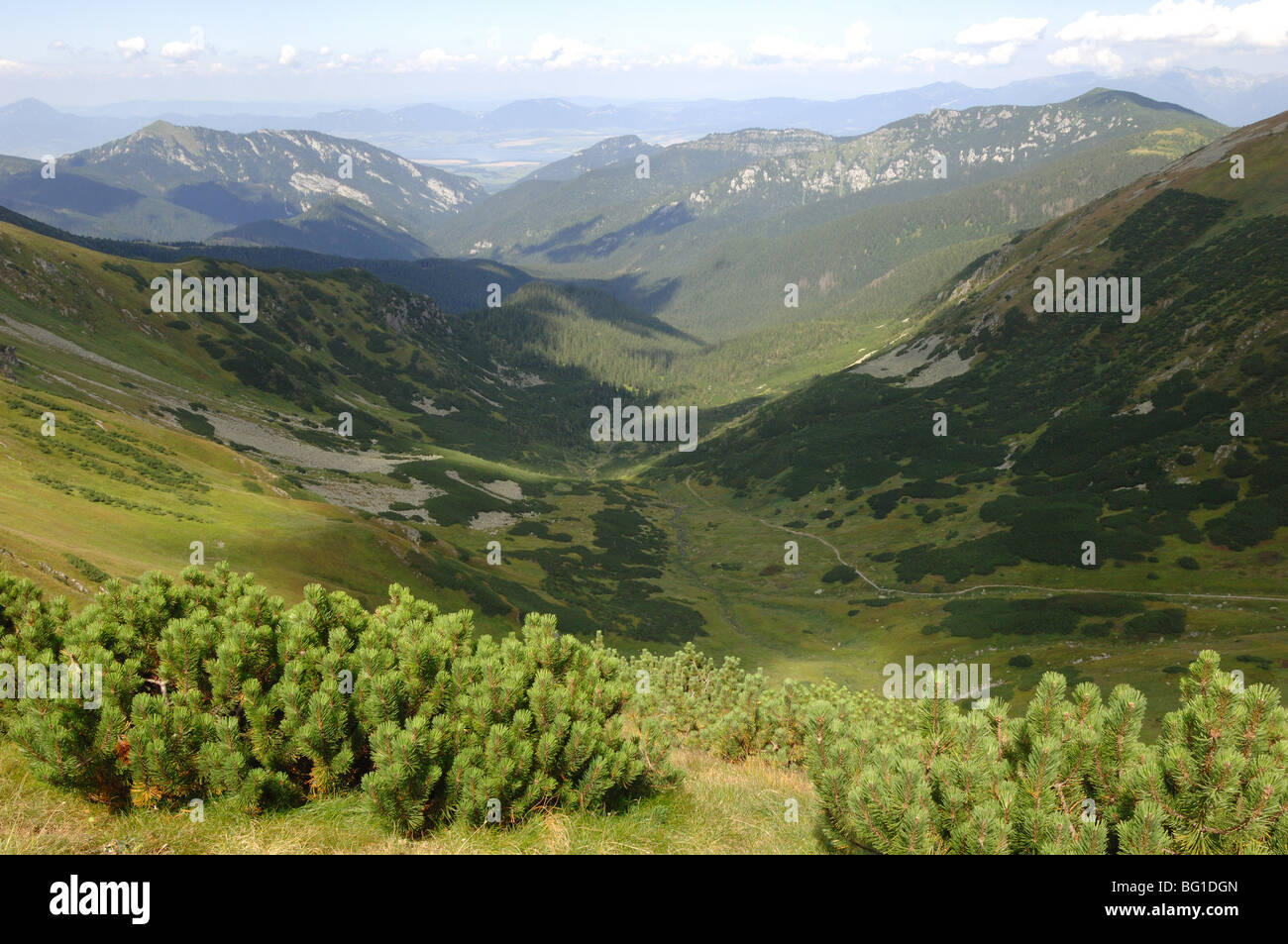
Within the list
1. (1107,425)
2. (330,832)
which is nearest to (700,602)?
(1107,425)

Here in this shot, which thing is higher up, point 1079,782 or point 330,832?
point 1079,782

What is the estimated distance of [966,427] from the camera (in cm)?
15262

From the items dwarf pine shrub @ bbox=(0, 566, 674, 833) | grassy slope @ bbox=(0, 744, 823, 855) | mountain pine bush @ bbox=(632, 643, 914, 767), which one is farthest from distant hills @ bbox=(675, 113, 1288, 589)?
dwarf pine shrub @ bbox=(0, 566, 674, 833)

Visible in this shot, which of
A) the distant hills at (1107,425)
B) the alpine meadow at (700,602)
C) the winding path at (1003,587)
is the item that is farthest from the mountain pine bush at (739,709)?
the winding path at (1003,587)

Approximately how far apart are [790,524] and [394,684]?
462ft

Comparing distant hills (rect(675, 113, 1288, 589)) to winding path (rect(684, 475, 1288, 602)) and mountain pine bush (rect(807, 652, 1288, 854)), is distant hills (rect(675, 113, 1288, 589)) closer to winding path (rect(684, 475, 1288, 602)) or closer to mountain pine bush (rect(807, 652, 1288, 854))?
winding path (rect(684, 475, 1288, 602))

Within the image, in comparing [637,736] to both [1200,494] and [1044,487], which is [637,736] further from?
[1044,487]

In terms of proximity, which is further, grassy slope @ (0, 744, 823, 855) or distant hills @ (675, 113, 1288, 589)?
distant hills @ (675, 113, 1288, 589)

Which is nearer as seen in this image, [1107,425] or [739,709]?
[739,709]

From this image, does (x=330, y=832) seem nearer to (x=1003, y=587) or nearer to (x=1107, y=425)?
(x=1003, y=587)

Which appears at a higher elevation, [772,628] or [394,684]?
[394,684]

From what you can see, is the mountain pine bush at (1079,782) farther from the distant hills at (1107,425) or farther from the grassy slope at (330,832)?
the distant hills at (1107,425)

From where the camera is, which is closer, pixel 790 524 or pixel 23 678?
pixel 23 678
